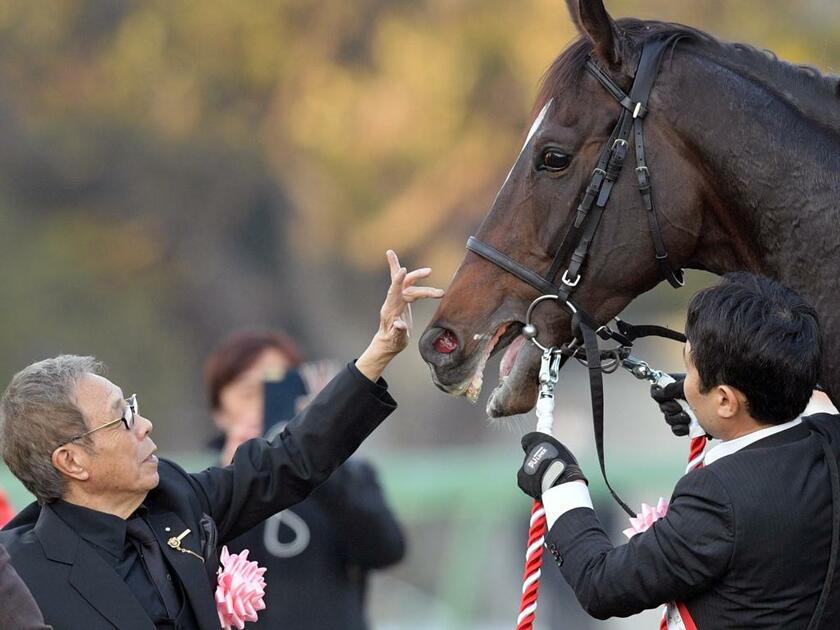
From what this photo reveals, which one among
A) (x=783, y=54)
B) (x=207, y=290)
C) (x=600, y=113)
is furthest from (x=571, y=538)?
(x=207, y=290)

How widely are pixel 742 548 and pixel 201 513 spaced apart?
1.32m

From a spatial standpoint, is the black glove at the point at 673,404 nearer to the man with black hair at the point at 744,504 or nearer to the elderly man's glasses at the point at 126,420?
the man with black hair at the point at 744,504

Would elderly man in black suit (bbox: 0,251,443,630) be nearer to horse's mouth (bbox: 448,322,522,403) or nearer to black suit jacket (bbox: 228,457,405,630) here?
horse's mouth (bbox: 448,322,522,403)

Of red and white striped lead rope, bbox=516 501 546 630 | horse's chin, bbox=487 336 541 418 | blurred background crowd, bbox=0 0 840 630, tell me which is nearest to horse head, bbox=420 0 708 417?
horse's chin, bbox=487 336 541 418

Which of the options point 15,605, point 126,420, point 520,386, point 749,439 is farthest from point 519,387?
point 15,605

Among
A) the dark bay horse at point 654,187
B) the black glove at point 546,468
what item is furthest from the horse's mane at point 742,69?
the black glove at point 546,468

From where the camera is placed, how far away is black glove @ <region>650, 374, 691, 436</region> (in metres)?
3.00

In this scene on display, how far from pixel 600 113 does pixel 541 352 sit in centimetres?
61

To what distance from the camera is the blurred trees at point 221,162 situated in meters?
13.9

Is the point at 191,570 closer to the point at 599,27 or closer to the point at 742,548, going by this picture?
the point at 742,548

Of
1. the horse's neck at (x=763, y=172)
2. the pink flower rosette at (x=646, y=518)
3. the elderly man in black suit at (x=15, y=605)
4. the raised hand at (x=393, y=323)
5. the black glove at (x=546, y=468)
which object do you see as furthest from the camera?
the raised hand at (x=393, y=323)

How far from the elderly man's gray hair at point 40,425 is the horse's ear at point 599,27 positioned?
1.47 meters

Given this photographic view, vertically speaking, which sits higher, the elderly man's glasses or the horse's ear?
the horse's ear

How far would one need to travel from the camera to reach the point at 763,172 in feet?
9.96
